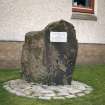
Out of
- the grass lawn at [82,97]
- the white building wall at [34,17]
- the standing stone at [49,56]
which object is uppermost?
the white building wall at [34,17]

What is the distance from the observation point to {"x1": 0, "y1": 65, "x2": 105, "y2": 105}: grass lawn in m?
7.27

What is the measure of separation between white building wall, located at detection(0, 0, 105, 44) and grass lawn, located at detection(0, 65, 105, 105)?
1.16 meters

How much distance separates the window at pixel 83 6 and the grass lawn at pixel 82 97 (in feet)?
6.60

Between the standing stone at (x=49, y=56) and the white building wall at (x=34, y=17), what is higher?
the white building wall at (x=34, y=17)

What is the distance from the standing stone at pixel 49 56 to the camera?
8359 millimetres

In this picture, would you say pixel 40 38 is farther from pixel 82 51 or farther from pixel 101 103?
pixel 82 51

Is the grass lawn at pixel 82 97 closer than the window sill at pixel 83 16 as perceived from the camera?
Yes

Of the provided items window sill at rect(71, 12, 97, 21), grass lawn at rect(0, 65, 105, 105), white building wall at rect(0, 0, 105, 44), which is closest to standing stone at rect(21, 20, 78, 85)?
grass lawn at rect(0, 65, 105, 105)

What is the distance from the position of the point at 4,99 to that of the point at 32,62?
1.39m

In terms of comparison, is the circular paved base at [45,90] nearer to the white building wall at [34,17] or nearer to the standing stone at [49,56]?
the standing stone at [49,56]

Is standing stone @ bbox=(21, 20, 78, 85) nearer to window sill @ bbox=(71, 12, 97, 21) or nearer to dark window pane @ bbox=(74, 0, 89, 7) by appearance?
window sill @ bbox=(71, 12, 97, 21)

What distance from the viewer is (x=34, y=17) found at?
11.2m

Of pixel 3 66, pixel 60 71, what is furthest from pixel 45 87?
pixel 3 66

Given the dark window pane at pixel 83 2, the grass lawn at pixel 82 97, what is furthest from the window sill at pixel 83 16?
the grass lawn at pixel 82 97
